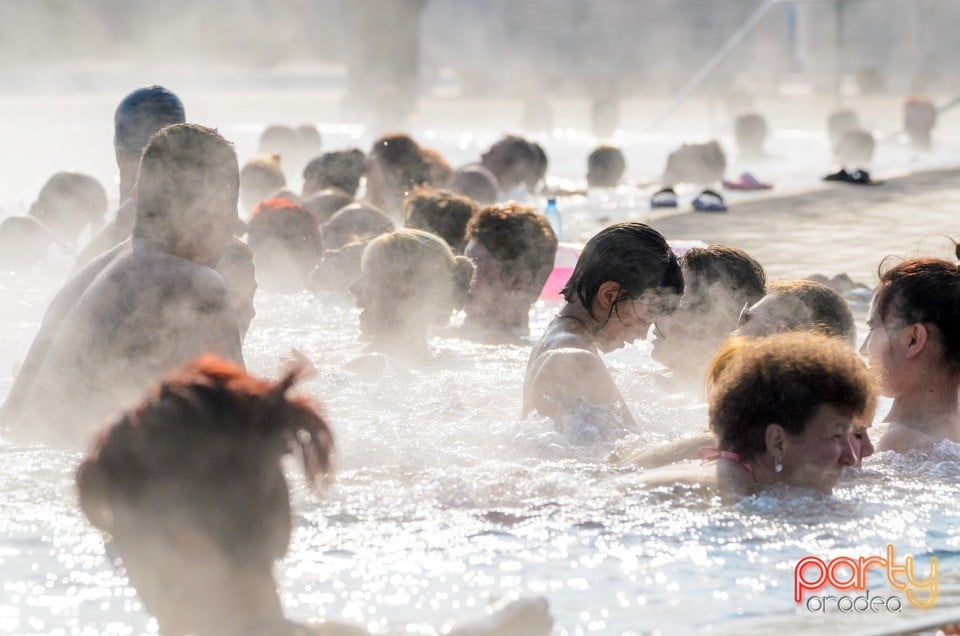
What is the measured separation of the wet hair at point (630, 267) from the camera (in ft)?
13.2

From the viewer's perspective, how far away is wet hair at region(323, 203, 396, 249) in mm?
7738

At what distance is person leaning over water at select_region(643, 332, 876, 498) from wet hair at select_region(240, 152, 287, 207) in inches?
264

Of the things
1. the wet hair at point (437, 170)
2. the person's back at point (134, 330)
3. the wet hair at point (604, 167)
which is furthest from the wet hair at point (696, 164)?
the person's back at point (134, 330)

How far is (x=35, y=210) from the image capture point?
349 inches

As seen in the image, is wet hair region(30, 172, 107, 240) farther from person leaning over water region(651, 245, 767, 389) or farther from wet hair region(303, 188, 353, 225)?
person leaning over water region(651, 245, 767, 389)

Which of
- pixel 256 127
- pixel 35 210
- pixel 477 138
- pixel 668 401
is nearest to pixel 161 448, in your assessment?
pixel 668 401

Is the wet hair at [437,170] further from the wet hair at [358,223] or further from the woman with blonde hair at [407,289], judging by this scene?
the woman with blonde hair at [407,289]

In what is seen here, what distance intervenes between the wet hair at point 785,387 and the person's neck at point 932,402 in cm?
74

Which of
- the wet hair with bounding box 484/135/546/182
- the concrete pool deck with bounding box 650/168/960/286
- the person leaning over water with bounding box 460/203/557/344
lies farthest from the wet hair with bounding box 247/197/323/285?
the wet hair with bounding box 484/135/546/182

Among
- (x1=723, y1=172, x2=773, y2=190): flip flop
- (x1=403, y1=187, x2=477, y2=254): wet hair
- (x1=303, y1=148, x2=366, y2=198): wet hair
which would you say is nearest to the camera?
(x1=403, y1=187, x2=477, y2=254): wet hair

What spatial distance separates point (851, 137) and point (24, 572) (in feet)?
52.8

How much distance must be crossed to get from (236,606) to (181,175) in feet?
6.96

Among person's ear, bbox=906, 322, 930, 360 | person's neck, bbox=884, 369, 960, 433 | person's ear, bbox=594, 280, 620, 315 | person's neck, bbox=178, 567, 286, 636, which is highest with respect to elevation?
person's ear, bbox=594, 280, 620, 315

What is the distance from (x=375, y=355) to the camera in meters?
5.31
